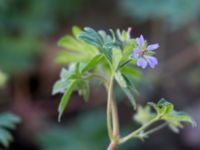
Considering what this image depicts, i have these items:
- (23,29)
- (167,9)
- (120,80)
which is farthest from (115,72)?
(23,29)

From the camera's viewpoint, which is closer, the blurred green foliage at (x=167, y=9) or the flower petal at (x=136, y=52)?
the flower petal at (x=136, y=52)

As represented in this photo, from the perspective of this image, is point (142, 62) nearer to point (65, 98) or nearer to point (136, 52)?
point (136, 52)

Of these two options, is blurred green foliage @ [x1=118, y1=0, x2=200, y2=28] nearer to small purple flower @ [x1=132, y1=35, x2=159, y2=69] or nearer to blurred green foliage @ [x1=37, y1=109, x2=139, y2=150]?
blurred green foliage @ [x1=37, y1=109, x2=139, y2=150]

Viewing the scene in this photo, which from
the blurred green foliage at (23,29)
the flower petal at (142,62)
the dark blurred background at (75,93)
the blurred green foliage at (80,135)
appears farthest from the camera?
the blurred green foliage at (23,29)

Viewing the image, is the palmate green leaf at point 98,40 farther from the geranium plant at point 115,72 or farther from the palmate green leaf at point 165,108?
the palmate green leaf at point 165,108

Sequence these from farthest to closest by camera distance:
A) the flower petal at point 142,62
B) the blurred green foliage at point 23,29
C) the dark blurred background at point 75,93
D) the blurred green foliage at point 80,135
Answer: the blurred green foliage at point 23,29 < the dark blurred background at point 75,93 < the blurred green foliage at point 80,135 < the flower petal at point 142,62

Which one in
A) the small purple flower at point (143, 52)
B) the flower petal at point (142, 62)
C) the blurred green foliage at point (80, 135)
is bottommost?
the flower petal at point (142, 62)

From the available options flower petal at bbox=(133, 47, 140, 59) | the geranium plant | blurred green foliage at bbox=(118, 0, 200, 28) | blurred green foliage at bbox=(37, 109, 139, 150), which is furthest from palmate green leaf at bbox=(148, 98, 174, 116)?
blurred green foliage at bbox=(118, 0, 200, 28)

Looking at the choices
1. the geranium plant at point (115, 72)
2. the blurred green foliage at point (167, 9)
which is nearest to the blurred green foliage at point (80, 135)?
the blurred green foliage at point (167, 9)

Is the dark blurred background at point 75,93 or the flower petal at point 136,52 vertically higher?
the dark blurred background at point 75,93
